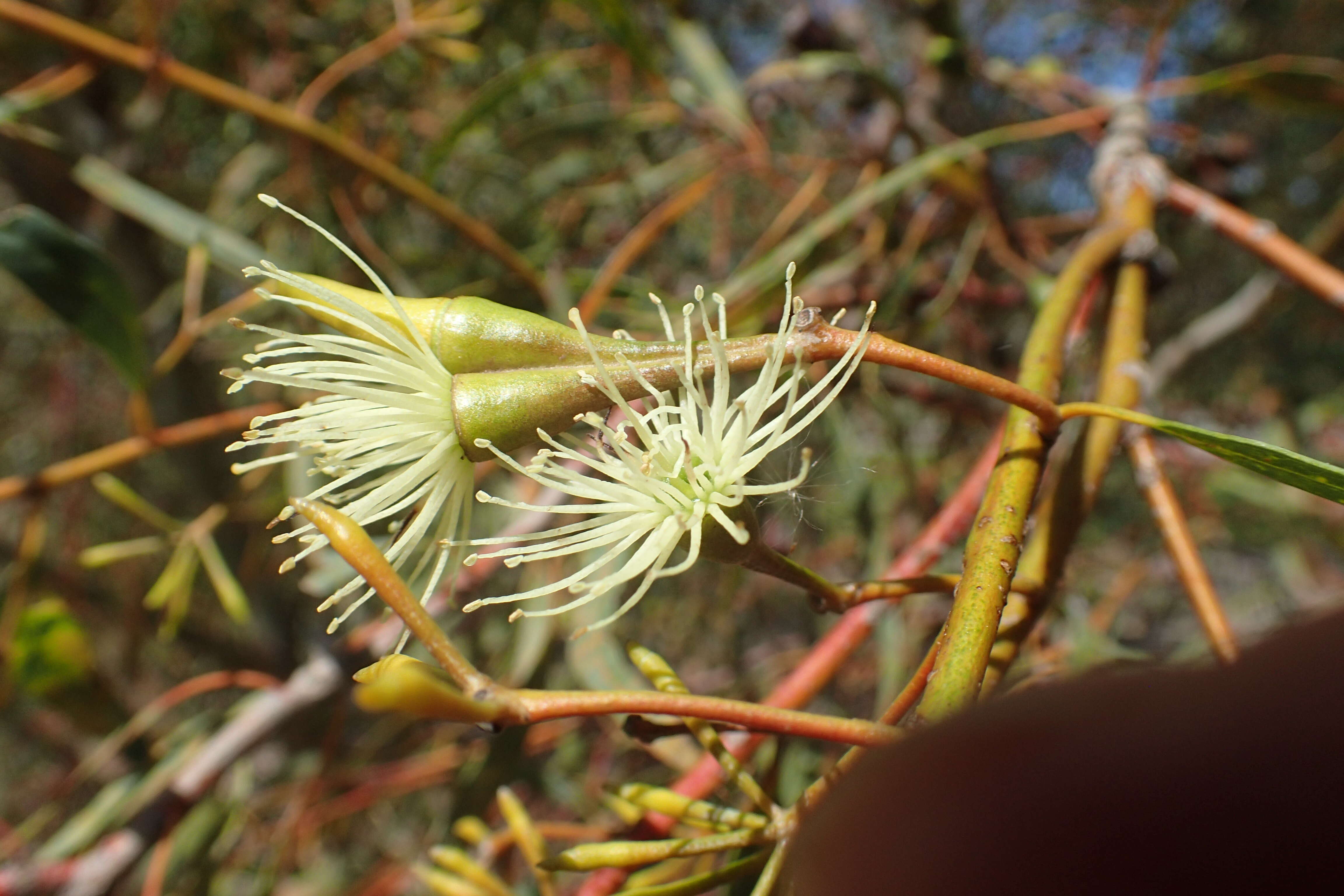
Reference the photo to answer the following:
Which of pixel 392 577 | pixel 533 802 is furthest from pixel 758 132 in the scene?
pixel 533 802

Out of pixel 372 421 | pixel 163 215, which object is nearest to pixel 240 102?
pixel 163 215

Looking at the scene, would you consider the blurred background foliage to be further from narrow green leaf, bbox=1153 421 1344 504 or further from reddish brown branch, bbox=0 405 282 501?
narrow green leaf, bbox=1153 421 1344 504

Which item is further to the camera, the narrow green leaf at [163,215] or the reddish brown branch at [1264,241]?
the narrow green leaf at [163,215]

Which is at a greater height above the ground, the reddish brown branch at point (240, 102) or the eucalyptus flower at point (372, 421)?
the reddish brown branch at point (240, 102)

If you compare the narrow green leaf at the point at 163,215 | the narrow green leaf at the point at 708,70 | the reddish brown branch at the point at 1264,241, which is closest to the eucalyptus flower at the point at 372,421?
the narrow green leaf at the point at 163,215

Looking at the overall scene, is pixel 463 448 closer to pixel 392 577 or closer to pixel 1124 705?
pixel 392 577

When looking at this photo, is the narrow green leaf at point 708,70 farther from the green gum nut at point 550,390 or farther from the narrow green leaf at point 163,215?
the green gum nut at point 550,390
